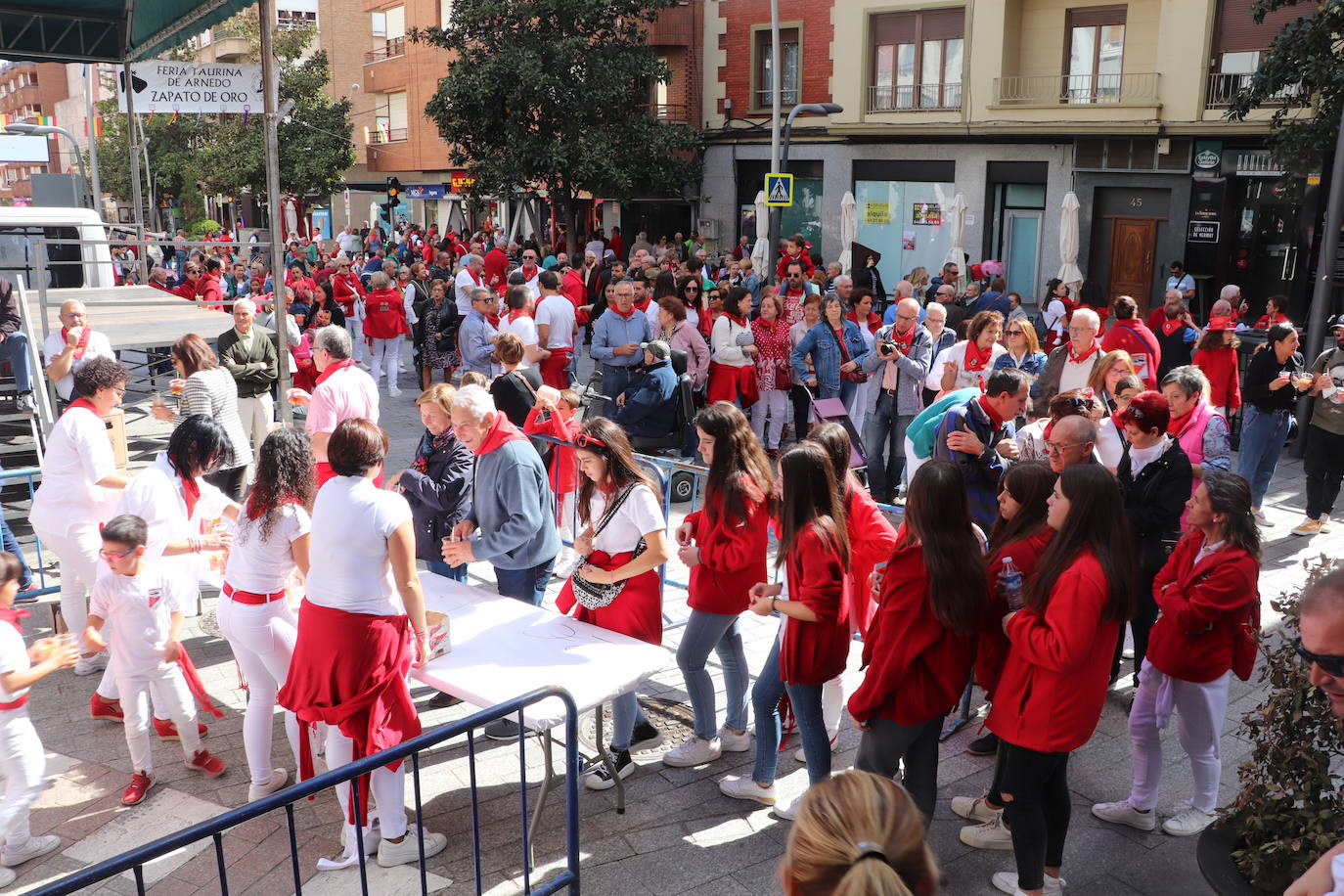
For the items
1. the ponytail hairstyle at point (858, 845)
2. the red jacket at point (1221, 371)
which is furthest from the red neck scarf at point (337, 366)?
the red jacket at point (1221, 371)

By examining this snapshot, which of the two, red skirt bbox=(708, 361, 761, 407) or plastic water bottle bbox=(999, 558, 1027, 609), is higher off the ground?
plastic water bottle bbox=(999, 558, 1027, 609)

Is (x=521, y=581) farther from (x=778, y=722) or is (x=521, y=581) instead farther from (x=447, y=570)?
(x=778, y=722)

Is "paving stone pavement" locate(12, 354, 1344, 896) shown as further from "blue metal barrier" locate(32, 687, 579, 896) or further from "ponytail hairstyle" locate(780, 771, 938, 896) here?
"ponytail hairstyle" locate(780, 771, 938, 896)

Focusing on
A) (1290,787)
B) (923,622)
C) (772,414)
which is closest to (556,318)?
(772,414)

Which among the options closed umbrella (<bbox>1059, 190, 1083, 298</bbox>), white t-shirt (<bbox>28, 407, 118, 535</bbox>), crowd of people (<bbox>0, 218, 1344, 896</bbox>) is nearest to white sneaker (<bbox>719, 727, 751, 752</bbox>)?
crowd of people (<bbox>0, 218, 1344, 896</bbox>)

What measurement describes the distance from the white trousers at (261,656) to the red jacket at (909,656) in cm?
247

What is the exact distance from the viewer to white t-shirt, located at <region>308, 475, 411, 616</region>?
4141mm

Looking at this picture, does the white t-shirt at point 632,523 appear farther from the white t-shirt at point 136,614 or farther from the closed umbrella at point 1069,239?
the closed umbrella at point 1069,239

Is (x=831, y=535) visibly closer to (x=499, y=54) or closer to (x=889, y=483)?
(x=889, y=483)

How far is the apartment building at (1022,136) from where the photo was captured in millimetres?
19922

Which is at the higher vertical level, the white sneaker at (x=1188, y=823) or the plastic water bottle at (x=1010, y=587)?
the plastic water bottle at (x=1010, y=587)

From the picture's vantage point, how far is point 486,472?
5309 mm

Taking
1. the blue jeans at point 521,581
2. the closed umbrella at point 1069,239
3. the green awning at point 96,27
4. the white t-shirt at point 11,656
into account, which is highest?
the green awning at point 96,27

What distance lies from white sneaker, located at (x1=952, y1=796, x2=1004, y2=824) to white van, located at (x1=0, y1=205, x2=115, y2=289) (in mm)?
10972
